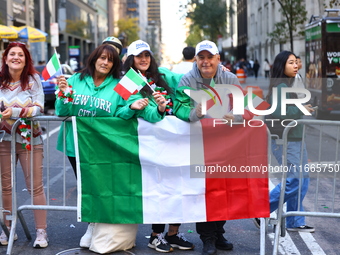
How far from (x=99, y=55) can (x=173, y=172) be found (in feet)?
4.33

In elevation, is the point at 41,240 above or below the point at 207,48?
below

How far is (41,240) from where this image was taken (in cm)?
565

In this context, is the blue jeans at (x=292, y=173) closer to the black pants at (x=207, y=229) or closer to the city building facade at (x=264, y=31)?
the black pants at (x=207, y=229)

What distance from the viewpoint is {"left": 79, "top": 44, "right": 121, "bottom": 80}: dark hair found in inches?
218

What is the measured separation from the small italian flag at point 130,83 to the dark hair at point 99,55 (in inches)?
26.9

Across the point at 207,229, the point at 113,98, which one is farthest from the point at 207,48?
the point at 207,229

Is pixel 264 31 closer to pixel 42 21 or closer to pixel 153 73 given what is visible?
pixel 42 21

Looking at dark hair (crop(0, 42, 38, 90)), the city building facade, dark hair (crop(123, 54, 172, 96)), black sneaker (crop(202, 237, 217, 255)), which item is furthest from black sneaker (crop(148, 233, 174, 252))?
the city building facade

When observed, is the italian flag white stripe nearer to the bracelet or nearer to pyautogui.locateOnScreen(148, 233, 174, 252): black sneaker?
pyautogui.locateOnScreen(148, 233, 174, 252): black sneaker

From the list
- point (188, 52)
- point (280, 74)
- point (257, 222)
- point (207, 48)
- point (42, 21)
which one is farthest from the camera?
point (42, 21)

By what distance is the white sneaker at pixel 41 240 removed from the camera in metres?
5.62

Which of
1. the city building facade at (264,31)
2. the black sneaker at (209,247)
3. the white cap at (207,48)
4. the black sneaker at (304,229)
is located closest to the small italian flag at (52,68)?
the white cap at (207,48)

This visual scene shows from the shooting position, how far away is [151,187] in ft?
17.4

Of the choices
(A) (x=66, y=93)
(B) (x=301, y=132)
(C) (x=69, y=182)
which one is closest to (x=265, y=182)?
(B) (x=301, y=132)
